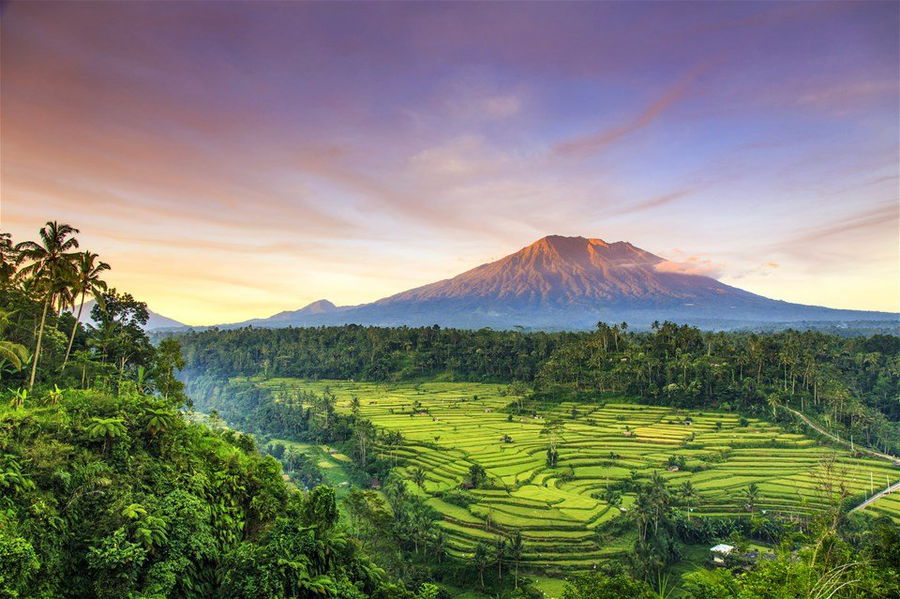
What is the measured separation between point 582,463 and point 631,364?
28685 millimetres

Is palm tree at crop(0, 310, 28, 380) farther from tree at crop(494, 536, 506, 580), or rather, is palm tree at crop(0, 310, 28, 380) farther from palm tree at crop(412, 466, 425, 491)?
palm tree at crop(412, 466, 425, 491)

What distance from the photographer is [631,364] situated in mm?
64938

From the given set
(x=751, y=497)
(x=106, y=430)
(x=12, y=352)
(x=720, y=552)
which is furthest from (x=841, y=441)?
(x=12, y=352)

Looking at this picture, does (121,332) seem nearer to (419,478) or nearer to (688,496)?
(419,478)

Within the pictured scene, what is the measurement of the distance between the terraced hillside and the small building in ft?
14.4

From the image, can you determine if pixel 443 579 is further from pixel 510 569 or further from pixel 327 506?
pixel 327 506

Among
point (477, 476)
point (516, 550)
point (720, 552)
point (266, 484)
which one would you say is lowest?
point (720, 552)

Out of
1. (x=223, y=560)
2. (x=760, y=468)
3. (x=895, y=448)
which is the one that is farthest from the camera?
(x=895, y=448)

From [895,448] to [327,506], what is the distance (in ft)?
198

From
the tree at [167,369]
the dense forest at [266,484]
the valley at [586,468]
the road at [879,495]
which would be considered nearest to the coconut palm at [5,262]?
the dense forest at [266,484]

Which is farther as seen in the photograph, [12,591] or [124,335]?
[124,335]

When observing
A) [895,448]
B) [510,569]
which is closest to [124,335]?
[510,569]

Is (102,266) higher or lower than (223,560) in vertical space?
higher

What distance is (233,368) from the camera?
84.8m
